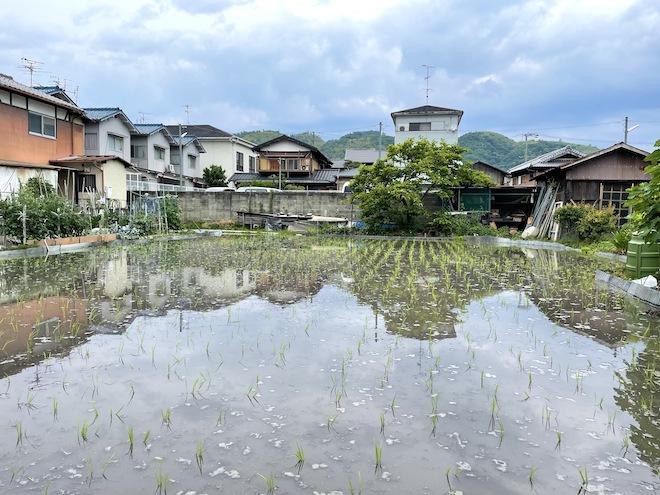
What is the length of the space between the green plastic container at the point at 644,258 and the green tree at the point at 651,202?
1.91 m

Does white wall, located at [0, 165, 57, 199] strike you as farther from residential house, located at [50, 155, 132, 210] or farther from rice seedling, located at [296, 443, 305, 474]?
rice seedling, located at [296, 443, 305, 474]

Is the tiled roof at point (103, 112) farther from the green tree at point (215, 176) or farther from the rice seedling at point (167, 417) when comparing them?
the rice seedling at point (167, 417)

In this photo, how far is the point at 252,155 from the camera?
4747cm

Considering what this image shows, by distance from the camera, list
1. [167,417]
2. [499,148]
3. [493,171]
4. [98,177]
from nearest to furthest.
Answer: [167,417], [98,177], [493,171], [499,148]

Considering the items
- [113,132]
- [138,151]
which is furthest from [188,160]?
[113,132]

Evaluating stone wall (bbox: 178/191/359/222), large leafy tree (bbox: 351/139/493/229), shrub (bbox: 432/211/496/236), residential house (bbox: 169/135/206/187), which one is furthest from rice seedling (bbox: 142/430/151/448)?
residential house (bbox: 169/135/206/187)

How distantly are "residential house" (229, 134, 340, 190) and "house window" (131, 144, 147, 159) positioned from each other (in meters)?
9.11

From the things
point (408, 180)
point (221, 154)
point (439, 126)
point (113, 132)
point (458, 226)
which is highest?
point (439, 126)

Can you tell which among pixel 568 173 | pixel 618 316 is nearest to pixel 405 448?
pixel 618 316

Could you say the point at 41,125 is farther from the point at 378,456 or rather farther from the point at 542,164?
the point at 542,164

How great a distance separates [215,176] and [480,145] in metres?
42.9

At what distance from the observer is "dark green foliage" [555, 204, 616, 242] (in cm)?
1839

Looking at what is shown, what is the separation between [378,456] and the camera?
10.6ft

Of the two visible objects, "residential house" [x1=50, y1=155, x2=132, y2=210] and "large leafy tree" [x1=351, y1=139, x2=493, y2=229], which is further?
"large leafy tree" [x1=351, y1=139, x2=493, y2=229]
